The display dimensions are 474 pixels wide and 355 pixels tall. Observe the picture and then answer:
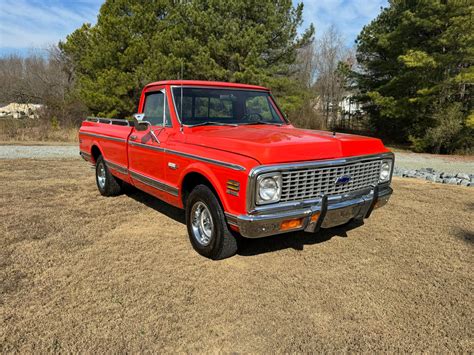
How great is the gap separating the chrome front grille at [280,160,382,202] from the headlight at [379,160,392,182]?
25 centimetres

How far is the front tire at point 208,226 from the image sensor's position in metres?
3.38

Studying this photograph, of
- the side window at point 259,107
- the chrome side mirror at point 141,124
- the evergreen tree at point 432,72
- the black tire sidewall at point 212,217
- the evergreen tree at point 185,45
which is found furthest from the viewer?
the evergreen tree at point 185,45

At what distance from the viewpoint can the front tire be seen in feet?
11.1

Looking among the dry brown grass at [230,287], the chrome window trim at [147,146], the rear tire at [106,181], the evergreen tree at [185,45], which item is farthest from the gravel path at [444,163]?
the chrome window trim at [147,146]

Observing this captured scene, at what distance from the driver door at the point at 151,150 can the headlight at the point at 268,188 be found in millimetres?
1601

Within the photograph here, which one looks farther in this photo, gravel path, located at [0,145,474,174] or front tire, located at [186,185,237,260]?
gravel path, located at [0,145,474,174]

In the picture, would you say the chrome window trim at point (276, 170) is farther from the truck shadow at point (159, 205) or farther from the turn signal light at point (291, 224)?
the truck shadow at point (159, 205)

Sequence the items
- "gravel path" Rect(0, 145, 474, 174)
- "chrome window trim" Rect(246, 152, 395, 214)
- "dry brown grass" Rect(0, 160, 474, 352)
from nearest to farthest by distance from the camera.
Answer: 1. "dry brown grass" Rect(0, 160, 474, 352)
2. "chrome window trim" Rect(246, 152, 395, 214)
3. "gravel path" Rect(0, 145, 474, 174)

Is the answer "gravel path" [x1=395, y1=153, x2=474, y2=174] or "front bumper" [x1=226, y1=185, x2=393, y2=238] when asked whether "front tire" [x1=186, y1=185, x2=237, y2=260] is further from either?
"gravel path" [x1=395, y1=153, x2=474, y2=174]

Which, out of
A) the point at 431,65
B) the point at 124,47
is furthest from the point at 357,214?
the point at 124,47

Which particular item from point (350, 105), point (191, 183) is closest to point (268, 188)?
point (191, 183)

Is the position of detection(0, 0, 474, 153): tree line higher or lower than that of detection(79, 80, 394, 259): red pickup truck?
higher

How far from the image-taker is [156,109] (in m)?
4.71

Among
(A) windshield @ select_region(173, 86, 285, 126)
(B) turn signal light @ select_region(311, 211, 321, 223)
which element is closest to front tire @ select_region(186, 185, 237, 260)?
(B) turn signal light @ select_region(311, 211, 321, 223)
